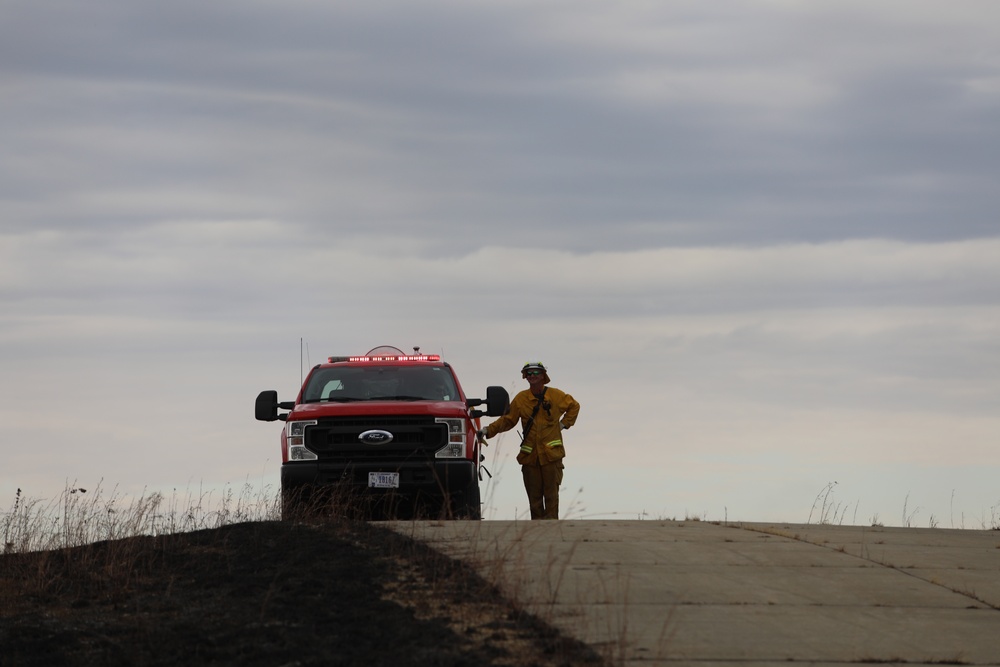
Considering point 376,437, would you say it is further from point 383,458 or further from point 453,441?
point 453,441

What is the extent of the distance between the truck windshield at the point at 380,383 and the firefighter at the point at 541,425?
32.2 inches

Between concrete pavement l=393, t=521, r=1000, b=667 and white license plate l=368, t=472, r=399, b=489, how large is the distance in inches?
64.7

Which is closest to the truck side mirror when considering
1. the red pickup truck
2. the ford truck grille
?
the red pickup truck

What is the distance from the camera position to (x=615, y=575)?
1080cm

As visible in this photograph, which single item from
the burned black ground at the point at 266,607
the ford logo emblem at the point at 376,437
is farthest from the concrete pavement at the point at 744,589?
the ford logo emblem at the point at 376,437

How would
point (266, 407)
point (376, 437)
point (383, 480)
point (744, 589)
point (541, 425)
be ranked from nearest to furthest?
point (744, 589)
point (383, 480)
point (376, 437)
point (266, 407)
point (541, 425)

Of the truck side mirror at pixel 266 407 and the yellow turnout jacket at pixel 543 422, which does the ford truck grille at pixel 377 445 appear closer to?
the truck side mirror at pixel 266 407

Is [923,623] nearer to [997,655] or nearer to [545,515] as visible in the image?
[997,655]

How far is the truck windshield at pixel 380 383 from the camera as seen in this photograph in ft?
55.0

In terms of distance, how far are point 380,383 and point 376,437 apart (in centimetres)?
150

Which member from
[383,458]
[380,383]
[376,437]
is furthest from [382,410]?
[380,383]

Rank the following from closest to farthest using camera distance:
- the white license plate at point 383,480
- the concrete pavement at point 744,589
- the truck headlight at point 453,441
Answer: the concrete pavement at point 744,589
the white license plate at point 383,480
the truck headlight at point 453,441

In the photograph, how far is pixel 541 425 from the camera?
17.0m

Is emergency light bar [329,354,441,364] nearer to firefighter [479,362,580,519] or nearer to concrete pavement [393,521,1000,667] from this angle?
firefighter [479,362,580,519]
